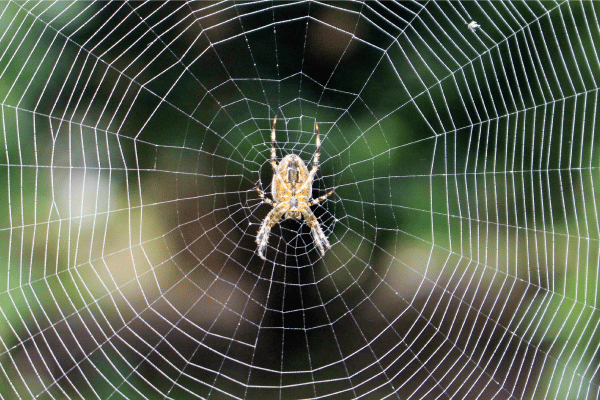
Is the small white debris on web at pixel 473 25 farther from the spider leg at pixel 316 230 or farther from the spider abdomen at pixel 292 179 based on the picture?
the spider leg at pixel 316 230

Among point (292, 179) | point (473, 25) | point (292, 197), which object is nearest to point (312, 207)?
point (292, 197)

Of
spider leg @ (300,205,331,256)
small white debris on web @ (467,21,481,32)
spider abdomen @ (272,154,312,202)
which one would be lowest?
spider leg @ (300,205,331,256)

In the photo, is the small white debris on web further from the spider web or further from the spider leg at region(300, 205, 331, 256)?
the spider leg at region(300, 205, 331, 256)

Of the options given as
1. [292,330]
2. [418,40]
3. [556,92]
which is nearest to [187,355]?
[292,330]

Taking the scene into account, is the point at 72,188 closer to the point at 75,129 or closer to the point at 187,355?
the point at 75,129

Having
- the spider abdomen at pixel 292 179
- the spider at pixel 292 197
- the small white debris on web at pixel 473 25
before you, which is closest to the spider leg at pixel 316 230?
the spider at pixel 292 197

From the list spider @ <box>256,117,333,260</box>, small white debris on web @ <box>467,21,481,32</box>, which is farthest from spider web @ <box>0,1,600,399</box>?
spider @ <box>256,117,333,260</box>

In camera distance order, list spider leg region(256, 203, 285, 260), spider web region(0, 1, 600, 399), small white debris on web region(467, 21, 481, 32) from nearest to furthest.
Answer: small white debris on web region(467, 21, 481, 32)
spider web region(0, 1, 600, 399)
spider leg region(256, 203, 285, 260)
